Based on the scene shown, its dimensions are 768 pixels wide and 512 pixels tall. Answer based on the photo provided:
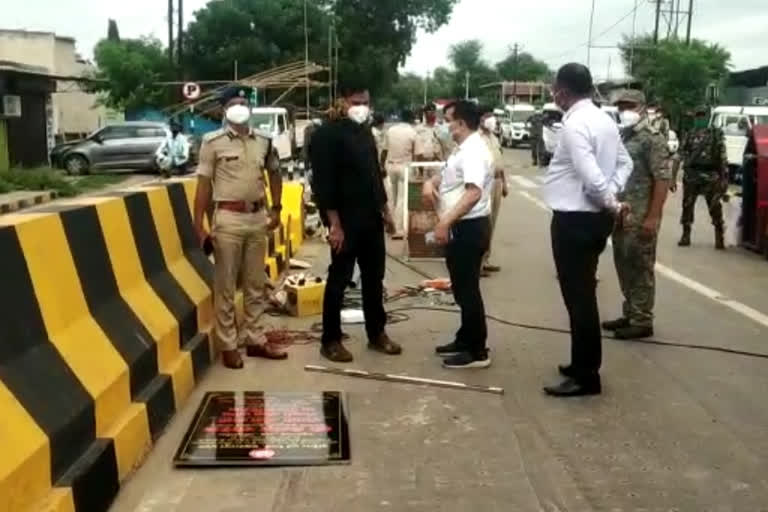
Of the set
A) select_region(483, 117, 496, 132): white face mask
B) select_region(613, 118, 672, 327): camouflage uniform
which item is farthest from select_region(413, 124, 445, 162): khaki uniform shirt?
select_region(613, 118, 672, 327): camouflage uniform

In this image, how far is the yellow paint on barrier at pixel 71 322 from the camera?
440 cm

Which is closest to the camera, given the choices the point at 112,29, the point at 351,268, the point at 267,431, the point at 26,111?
the point at 267,431

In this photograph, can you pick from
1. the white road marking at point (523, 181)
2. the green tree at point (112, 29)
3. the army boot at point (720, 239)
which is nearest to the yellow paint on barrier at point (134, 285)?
the army boot at point (720, 239)

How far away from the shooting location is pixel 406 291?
9.70 m

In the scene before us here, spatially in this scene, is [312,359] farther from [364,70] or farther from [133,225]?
[364,70]

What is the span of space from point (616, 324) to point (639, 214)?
0.93 m

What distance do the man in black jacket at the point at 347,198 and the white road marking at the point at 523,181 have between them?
61.1 ft

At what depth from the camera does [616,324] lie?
26.0 feet

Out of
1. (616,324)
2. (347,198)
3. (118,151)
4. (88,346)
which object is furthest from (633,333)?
(118,151)

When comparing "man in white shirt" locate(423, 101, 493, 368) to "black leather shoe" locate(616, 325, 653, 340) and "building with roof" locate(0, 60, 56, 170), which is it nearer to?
"black leather shoe" locate(616, 325, 653, 340)

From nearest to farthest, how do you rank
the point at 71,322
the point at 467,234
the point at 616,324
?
1. the point at 71,322
2. the point at 467,234
3. the point at 616,324

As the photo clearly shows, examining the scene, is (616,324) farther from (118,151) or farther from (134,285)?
(118,151)

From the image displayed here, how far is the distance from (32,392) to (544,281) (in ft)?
23.7

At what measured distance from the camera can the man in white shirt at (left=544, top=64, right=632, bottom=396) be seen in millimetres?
5887
